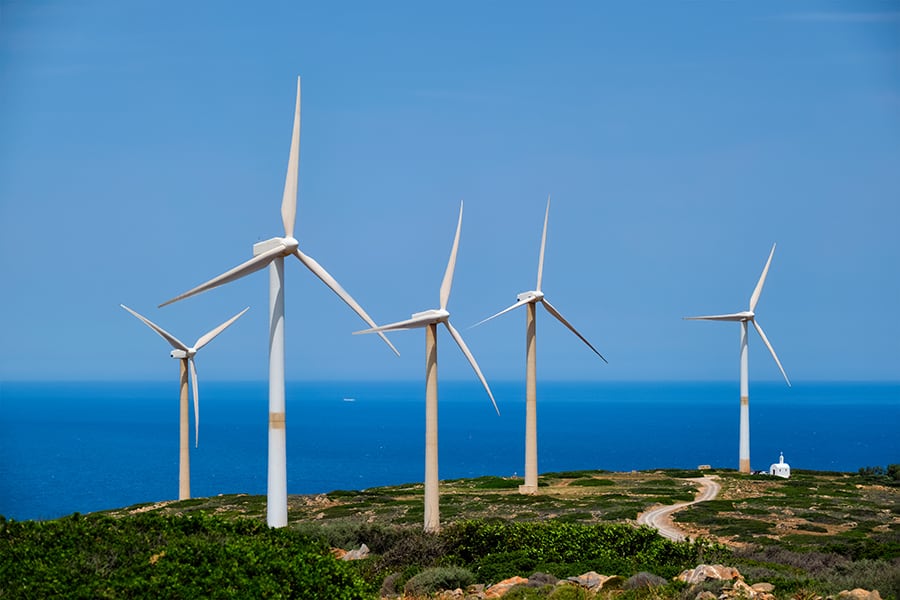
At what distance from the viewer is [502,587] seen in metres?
24.0

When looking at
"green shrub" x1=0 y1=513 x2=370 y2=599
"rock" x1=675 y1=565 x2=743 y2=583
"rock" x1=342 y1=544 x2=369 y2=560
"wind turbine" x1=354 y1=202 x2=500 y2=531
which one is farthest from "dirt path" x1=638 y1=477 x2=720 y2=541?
"green shrub" x1=0 y1=513 x2=370 y2=599

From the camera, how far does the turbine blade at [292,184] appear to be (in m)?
35.8

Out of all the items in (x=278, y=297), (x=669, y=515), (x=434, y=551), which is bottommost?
(x=669, y=515)

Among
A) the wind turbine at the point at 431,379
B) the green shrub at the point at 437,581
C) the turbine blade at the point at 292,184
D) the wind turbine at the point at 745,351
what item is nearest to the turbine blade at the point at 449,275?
the wind turbine at the point at 431,379

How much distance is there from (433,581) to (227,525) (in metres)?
5.62

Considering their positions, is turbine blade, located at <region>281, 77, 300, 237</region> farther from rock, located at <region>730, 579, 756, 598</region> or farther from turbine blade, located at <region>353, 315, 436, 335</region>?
rock, located at <region>730, 579, 756, 598</region>

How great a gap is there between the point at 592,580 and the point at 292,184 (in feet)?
65.8

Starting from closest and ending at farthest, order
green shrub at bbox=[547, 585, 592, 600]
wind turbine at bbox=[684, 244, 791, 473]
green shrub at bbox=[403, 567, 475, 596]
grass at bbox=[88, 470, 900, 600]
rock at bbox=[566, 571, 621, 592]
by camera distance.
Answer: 1. green shrub at bbox=[547, 585, 592, 600]
2. rock at bbox=[566, 571, 621, 592]
3. green shrub at bbox=[403, 567, 475, 596]
4. grass at bbox=[88, 470, 900, 600]
5. wind turbine at bbox=[684, 244, 791, 473]

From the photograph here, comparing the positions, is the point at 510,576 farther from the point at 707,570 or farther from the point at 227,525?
the point at 227,525

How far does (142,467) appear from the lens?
195750 millimetres

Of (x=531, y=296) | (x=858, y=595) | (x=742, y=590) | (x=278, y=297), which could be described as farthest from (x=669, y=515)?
(x=742, y=590)

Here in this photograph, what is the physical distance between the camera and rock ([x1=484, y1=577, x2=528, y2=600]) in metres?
23.6

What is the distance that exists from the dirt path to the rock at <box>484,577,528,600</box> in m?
14.8

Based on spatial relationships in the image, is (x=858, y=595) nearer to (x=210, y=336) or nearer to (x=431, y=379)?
(x=431, y=379)
